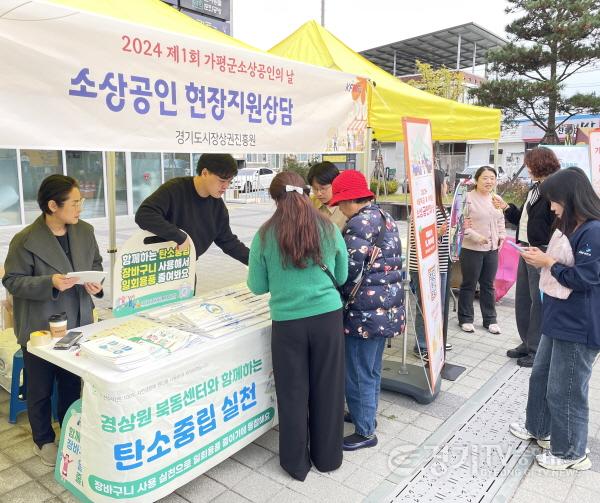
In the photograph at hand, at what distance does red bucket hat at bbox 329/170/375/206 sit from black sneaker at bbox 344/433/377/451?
1.33 meters

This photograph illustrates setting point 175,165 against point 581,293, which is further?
point 175,165

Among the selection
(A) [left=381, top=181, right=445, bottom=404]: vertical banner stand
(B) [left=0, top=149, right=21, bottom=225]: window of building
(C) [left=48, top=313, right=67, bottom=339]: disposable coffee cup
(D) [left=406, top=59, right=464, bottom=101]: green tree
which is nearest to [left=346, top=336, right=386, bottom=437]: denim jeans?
(A) [left=381, top=181, right=445, bottom=404]: vertical banner stand

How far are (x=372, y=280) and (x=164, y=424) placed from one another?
1215 mm

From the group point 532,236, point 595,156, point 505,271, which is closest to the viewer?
point 532,236

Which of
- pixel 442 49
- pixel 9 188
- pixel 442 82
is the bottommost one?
pixel 9 188

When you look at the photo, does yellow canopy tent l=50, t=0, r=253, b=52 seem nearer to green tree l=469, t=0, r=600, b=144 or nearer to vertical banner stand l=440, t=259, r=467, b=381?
vertical banner stand l=440, t=259, r=467, b=381

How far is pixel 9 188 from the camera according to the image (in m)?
10.1

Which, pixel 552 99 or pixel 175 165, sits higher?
pixel 552 99

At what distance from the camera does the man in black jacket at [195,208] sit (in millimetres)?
2770

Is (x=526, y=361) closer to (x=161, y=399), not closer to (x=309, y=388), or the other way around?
(x=309, y=388)

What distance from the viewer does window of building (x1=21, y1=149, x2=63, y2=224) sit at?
10273 millimetres

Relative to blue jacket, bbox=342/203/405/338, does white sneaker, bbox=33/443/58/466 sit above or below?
below

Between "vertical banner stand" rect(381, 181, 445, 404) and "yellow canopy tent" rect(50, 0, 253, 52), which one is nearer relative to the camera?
"yellow canopy tent" rect(50, 0, 253, 52)

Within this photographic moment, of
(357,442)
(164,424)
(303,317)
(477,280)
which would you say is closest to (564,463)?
(357,442)
